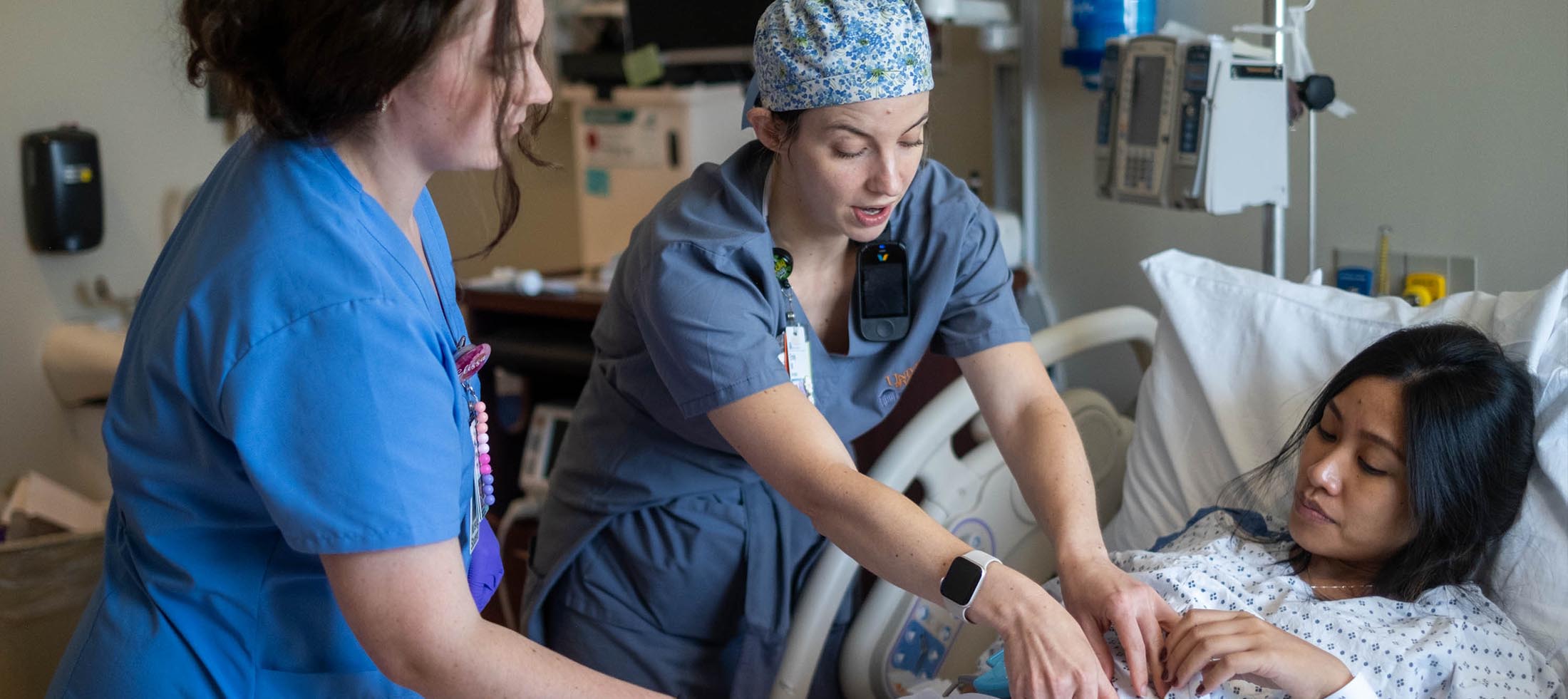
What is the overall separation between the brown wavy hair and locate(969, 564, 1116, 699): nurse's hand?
0.59 meters

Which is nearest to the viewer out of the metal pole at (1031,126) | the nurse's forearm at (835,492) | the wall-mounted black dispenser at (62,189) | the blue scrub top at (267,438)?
the blue scrub top at (267,438)

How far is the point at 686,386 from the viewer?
1337mm

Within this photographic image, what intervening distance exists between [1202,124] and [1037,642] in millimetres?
1101

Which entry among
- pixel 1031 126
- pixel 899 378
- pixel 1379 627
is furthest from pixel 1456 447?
pixel 1031 126

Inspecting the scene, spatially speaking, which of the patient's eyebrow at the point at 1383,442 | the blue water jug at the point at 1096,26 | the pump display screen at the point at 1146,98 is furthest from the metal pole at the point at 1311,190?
the patient's eyebrow at the point at 1383,442

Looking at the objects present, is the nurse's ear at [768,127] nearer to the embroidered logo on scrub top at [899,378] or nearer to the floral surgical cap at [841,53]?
A: the floral surgical cap at [841,53]

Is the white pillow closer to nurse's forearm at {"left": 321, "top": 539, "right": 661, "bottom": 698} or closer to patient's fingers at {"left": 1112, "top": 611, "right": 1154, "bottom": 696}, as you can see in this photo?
patient's fingers at {"left": 1112, "top": 611, "right": 1154, "bottom": 696}

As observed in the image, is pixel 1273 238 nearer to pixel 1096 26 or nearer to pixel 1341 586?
pixel 1096 26

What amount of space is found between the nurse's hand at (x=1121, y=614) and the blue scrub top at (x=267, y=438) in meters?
0.63

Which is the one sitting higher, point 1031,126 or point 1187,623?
point 1031,126

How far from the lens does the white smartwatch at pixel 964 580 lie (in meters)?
1.17

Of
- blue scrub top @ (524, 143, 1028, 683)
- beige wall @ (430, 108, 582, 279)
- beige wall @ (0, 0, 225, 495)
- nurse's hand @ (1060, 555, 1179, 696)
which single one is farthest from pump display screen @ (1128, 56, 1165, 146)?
beige wall @ (0, 0, 225, 495)

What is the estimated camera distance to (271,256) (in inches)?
35.4

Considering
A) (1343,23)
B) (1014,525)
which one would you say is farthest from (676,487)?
(1343,23)
